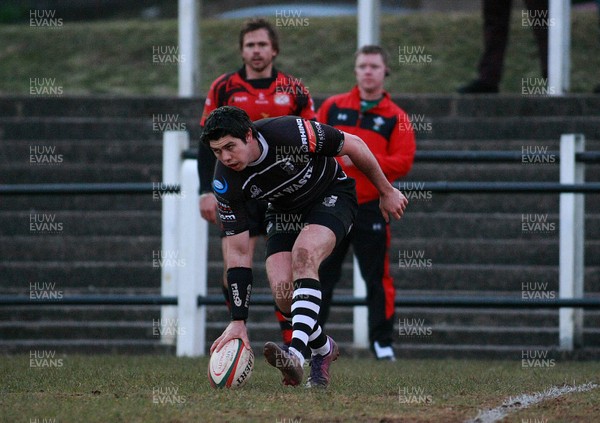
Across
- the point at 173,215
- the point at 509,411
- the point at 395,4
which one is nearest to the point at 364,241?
the point at 173,215

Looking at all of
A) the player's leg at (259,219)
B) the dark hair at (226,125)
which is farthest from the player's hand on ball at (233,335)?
the player's leg at (259,219)

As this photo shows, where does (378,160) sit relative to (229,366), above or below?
above

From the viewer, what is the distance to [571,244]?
9570 millimetres

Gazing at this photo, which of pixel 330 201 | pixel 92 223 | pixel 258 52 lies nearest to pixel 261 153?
pixel 330 201

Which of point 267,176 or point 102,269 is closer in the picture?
point 267,176

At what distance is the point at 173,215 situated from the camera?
10031 mm

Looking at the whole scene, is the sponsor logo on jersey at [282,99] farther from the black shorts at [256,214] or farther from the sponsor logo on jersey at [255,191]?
the sponsor logo on jersey at [255,191]

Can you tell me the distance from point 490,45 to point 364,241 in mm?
4627

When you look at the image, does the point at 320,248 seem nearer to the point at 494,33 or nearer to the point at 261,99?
the point at 261,99

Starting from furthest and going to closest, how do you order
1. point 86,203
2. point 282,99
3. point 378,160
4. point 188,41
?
point 188,41 → point 86,203 → point 378,160 → point 282,99

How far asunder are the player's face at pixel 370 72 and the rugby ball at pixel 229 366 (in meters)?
3.30

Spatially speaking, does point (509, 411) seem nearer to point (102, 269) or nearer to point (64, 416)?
point (64, 416)

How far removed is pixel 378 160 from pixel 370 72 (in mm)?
809

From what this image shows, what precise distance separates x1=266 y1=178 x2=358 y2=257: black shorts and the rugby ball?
786 millimetres
